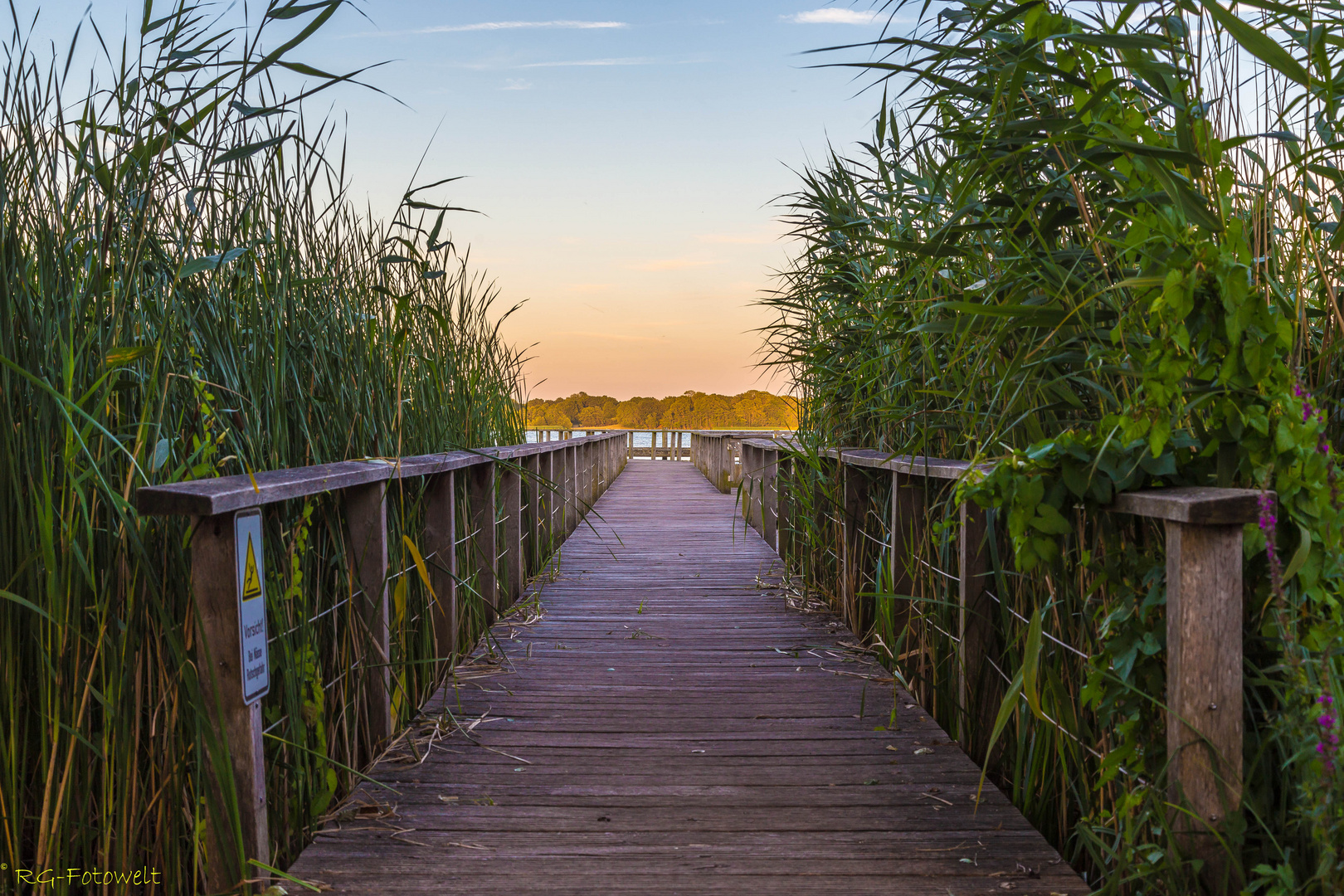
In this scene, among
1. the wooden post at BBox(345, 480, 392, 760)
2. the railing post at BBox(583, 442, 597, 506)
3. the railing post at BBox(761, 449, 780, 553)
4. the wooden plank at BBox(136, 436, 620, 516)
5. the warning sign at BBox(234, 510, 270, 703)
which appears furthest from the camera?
the railing post at BBox(583, 442, 597, 506)

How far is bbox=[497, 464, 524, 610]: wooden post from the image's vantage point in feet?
12.7

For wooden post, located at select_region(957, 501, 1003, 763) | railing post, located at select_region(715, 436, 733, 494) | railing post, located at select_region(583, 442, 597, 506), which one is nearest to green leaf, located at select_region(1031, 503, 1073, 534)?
wooden post, located at select_region(957, 501, 1003, 763)

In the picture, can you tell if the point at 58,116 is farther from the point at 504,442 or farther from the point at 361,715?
the point at 504,442

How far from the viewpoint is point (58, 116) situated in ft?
5.20

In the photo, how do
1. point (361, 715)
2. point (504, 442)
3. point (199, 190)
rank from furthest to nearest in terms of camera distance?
point (504, 442) → point (361, 715) → point (199, 190)

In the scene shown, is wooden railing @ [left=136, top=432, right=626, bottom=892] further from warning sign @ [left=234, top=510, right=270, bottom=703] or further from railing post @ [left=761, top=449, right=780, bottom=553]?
railing post @ [left=761, top=449, right=780, bottom=553]

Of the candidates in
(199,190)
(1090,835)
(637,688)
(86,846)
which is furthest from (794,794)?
(199,190)

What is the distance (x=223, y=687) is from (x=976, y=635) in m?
1.75

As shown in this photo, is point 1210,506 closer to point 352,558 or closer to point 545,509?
point 352,558

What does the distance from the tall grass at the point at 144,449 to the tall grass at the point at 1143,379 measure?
1.32 metres

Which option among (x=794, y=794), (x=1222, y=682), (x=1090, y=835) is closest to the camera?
(x=1222, y=682)

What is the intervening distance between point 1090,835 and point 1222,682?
13.7 inches

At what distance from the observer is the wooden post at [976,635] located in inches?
85.9

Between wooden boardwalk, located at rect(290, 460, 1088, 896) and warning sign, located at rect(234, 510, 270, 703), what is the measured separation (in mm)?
423
